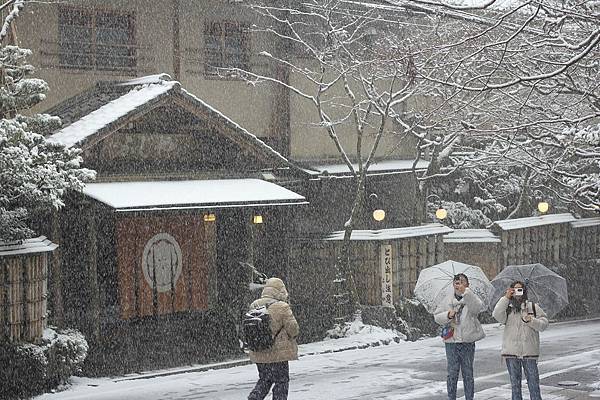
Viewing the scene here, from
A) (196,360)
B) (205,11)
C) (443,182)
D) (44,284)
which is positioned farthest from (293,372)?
(443,182)

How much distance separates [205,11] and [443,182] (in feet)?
33.4

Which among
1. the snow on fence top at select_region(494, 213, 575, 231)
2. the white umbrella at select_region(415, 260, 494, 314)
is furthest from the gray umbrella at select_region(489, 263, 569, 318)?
the snow on fence top at select_region(494, 213, 575, 231)

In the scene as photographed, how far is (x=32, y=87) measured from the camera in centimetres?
1606

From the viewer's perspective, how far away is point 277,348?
38.4 ft

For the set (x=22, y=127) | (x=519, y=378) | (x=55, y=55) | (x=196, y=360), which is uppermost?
(x=55, y=55)

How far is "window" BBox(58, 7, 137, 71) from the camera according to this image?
22.8 meters

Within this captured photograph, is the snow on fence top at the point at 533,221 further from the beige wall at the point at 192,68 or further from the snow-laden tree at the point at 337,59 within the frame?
the beige wall at the point at 192,68

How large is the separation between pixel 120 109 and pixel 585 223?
718 inches

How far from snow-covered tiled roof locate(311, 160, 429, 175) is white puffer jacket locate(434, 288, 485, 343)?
13.2m

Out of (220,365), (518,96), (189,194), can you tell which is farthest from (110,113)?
(518,96)

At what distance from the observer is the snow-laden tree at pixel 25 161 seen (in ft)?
49.5

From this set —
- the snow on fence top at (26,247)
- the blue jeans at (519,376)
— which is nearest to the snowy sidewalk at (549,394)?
the blue jeans at (519,376)

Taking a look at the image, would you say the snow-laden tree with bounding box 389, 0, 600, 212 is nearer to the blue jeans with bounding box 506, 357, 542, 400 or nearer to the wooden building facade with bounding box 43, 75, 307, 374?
the blue jeans with bounding box 506, 357, 542, 400

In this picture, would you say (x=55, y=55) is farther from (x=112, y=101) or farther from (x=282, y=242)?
(x=282, y=242)
